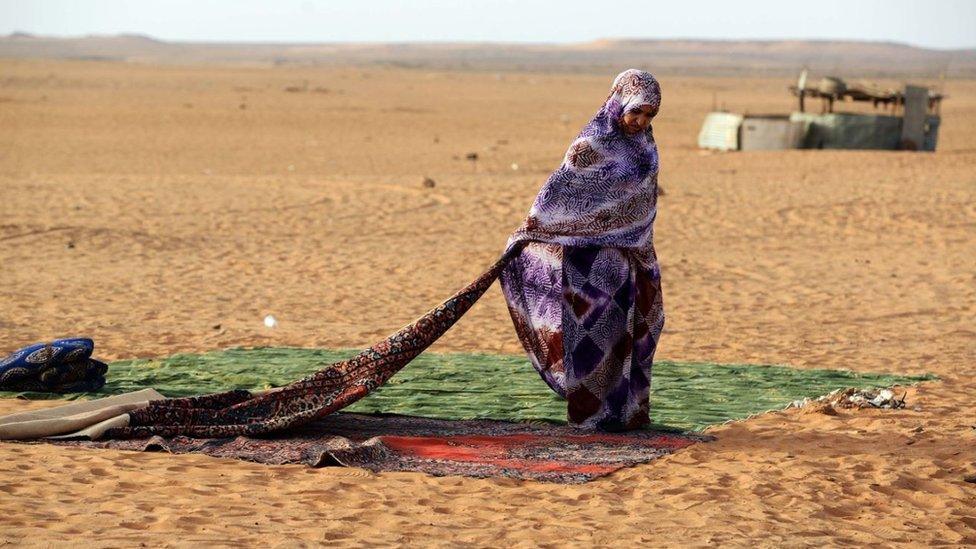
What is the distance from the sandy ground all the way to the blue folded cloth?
0.25 meters

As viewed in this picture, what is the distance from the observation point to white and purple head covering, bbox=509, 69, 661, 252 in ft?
22.4

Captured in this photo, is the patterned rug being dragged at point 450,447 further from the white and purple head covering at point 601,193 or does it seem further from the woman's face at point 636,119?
the woman's face at point 636,119

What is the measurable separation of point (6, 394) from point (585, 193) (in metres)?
3.36

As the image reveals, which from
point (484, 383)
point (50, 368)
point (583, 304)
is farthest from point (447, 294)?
point (583, 304)

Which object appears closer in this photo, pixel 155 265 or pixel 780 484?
pixel 780 484

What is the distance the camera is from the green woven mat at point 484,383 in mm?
7484

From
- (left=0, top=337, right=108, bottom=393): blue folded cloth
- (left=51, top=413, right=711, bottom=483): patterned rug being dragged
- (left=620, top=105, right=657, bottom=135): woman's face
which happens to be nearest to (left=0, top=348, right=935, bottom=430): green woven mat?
(left=0, top=337, right=108, bottom=393): blue folded cloth

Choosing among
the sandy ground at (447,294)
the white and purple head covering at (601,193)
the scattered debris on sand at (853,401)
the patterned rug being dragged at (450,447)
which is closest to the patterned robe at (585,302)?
the white and purple head covering at (601,193)

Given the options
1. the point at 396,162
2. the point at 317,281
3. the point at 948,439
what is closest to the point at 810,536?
the point at 948,439

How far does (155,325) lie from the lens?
10328 mm

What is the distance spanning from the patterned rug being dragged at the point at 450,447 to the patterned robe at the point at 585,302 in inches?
7.3

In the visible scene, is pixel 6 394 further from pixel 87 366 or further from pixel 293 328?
pixel 293 328

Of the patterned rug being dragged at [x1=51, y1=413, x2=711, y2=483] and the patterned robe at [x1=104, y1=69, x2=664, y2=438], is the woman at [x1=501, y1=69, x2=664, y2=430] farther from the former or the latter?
the patterned rug being dragged at [x1=51, y1=413, x2=711, y2=483]

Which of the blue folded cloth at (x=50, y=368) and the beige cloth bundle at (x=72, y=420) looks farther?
the blue folded cloth at (x=50, y=368)
